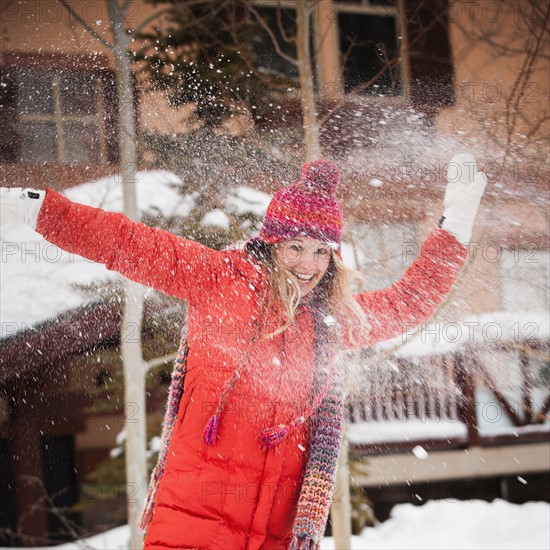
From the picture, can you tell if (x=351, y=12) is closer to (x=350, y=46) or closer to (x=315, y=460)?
(x=350, y=46)

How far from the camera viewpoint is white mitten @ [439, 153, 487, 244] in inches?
72.3

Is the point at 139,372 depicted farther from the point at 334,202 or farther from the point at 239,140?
the point at 334,202

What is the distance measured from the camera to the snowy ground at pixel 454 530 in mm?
2836

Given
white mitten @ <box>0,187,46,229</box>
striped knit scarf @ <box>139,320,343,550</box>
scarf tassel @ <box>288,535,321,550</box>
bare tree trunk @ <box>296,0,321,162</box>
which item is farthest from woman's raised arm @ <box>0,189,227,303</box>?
bare tree trunk @ <box>296,0,321,162</box>

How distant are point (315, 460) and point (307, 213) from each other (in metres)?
0.71

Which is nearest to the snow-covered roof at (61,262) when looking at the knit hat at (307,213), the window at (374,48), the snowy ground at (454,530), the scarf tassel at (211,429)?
the window at (374,48)

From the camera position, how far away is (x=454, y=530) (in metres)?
2.97

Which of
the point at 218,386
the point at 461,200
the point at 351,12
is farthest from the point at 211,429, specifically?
the point at 351,12

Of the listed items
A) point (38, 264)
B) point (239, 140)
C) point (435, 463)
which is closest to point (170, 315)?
point (38, 264)

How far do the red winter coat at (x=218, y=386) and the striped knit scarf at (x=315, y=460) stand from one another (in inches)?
1.6

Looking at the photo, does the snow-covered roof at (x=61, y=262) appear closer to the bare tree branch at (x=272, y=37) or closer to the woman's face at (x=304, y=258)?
the bare tree branch at (x=272, y=37)

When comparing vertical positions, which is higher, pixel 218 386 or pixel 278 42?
pixel 278 42

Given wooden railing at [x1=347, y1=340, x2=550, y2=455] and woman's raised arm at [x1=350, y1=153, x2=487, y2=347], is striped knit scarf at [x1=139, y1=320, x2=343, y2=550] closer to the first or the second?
woman's raised arm at [x1=350, y1=153, x2=487, y2=347]

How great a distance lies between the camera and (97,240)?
1.55m
